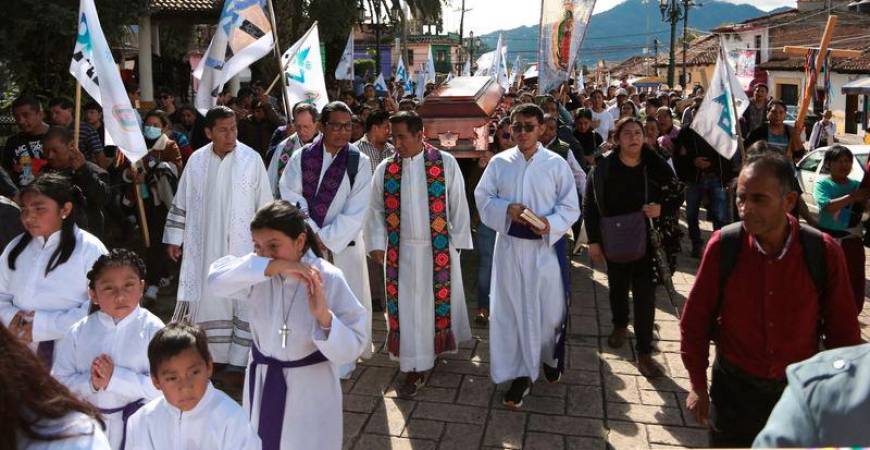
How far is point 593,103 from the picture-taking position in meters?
12.8

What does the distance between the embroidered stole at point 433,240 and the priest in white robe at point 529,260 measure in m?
0.33

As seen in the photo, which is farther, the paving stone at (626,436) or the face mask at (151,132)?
the face mask at (151,132)

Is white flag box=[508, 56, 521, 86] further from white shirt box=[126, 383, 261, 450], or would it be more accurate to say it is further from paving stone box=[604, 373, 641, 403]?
white shirt box=[126, 383, 261, 450]

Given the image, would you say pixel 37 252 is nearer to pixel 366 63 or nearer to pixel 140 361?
pixel 140 361

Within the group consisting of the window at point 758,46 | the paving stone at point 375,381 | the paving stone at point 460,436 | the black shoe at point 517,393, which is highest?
the window at point 758,46

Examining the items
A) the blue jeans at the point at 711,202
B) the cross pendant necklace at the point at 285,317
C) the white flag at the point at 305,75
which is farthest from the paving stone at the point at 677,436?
the white flag at the point at 305,75

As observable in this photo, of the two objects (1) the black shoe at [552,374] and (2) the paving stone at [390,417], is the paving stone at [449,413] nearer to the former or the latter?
(2) the paving stone at [390,417]

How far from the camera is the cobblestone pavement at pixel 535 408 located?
427cm

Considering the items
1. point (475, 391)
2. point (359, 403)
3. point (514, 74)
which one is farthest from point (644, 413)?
point (514, 74)

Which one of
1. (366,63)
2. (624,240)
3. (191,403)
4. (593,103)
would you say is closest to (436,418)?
(624,240)

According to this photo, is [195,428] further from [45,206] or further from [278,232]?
[45,206]

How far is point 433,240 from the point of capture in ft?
17.0

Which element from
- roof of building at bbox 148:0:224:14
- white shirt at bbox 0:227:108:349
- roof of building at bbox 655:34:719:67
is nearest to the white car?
white shirt at bbox 0:227:108:349

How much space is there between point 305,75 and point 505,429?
4.75 meters
